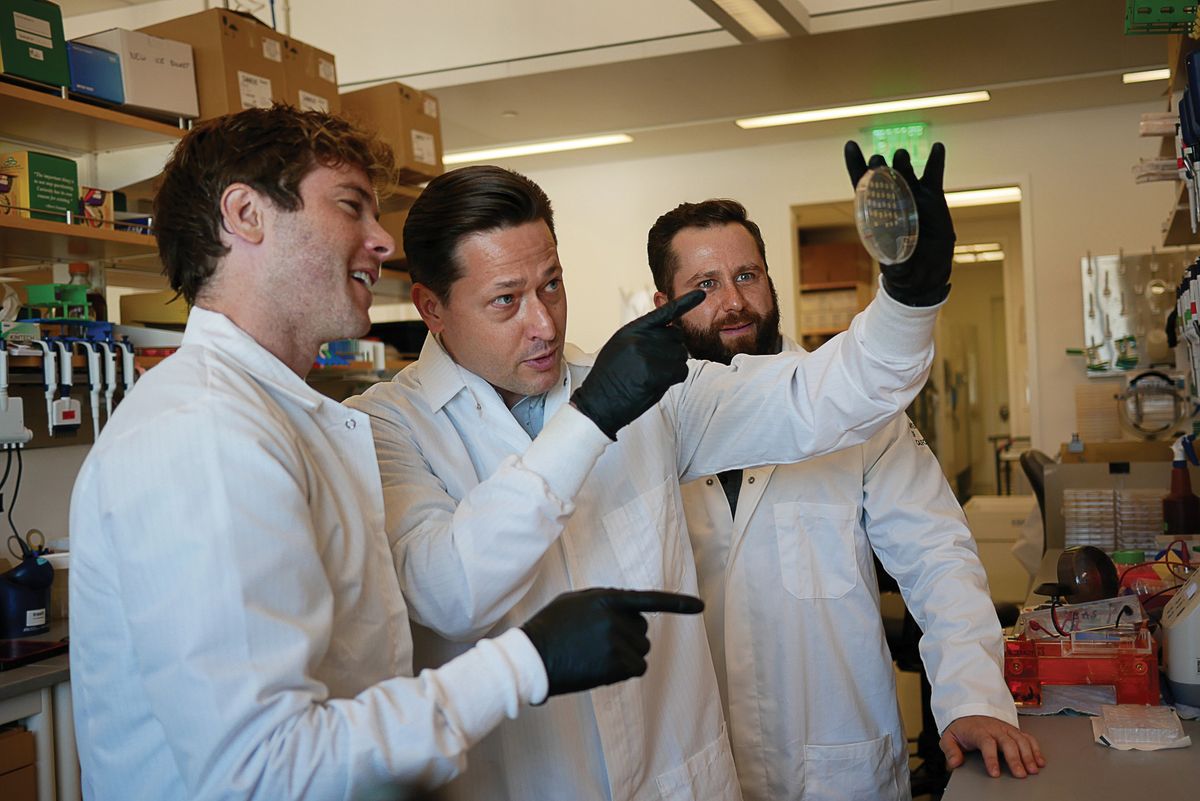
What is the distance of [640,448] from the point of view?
169cm

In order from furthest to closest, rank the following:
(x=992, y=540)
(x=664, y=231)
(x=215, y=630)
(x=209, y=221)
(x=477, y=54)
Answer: (x=992, y=540) → (x=477, y=54) → (x=664, y=231) → (x=209, y=221) → (x=215, y=630)

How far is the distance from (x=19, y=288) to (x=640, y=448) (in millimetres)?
2688

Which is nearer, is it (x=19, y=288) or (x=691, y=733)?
(x=691, y=733)

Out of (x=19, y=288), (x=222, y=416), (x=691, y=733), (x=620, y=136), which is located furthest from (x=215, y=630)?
(x=620, y=136)

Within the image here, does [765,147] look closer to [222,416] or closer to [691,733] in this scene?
[691,733]

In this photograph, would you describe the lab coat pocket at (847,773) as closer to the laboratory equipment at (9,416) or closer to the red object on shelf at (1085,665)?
the red object on shelf at (1085,665)

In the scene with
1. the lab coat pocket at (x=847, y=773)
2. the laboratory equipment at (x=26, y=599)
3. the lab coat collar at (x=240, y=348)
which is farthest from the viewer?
the laboratory equipment at (x=26, y=599)

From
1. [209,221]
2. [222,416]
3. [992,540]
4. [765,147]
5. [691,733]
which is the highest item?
[765,147]

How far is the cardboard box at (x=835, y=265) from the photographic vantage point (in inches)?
312

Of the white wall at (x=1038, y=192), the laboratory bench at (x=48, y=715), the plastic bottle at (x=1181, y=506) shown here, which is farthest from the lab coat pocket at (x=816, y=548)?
the white wall at (x=1038, y=192)

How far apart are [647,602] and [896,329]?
0.55m

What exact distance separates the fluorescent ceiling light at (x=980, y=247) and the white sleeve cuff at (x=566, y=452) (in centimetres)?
923

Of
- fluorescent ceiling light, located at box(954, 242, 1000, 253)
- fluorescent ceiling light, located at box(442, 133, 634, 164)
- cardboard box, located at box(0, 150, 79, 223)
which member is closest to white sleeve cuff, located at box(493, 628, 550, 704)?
cardboard box, located at box(0, 150, 79, 223)

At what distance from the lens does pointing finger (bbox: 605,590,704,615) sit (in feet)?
3.72
